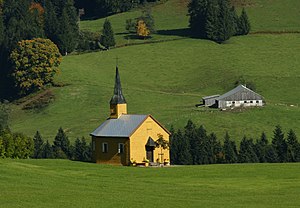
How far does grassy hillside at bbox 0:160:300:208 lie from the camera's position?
45156 mm

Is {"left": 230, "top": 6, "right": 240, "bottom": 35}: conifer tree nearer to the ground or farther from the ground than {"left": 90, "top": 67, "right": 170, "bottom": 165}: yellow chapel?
farther from the ground

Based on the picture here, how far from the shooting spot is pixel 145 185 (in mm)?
52781

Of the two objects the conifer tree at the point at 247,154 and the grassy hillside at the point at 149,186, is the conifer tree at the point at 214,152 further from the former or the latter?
the grassy hillside at the point at 149,186

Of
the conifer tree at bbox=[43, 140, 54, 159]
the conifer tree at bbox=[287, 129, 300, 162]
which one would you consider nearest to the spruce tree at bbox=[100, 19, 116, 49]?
the conifer tree at bbox=[43, 140, 54, 159]

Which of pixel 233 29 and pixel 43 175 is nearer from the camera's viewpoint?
pixel 43 175

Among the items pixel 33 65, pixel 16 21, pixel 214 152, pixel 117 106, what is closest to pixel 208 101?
pixel 33 65

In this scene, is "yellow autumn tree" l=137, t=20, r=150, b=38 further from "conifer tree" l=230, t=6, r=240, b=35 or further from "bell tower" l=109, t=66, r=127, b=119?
"bell tower" l=109, t=66, r=127, b=119

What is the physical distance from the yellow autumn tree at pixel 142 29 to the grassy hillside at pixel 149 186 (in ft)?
339

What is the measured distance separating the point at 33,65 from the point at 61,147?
141 feet

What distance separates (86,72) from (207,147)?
56.4 meters

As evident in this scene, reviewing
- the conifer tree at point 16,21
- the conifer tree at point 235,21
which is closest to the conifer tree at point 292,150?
the conifer tree at point 16,21

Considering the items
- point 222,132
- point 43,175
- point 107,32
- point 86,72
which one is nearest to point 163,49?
point 107,32

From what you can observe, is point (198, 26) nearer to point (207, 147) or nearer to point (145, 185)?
point (207, 147)

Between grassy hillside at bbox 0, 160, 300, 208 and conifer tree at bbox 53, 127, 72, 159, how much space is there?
26.9 meters
